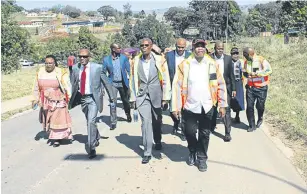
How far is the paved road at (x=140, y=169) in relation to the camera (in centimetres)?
564

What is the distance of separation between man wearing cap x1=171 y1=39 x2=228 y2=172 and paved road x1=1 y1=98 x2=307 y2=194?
1.73 feet

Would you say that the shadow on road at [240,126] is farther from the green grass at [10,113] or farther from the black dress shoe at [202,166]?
the green grass at [10,113]

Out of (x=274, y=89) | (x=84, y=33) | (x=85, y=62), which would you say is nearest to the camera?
(x=85, y=62)

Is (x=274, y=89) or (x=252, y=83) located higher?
(x=252, y=83)

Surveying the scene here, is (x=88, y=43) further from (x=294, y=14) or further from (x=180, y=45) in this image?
(x=180, y=45)

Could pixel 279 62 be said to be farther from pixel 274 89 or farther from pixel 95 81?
pixel 95 81

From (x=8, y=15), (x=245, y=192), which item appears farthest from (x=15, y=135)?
(x=8, y=15)

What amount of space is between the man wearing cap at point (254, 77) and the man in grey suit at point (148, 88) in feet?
8.59

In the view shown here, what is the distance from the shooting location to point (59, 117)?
7.75 meters

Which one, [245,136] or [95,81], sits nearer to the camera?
[95,81]

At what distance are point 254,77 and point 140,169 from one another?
3.51 m

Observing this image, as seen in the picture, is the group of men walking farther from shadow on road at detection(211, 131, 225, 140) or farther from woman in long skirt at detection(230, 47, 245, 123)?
shadow on road at detection(211, 131, 225, 140)

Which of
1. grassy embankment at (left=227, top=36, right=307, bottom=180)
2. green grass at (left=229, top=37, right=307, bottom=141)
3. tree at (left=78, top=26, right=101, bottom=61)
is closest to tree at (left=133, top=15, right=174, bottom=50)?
tree at (left=78, top=26, right=101, bottom=61)

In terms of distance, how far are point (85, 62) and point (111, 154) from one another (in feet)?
5.44
